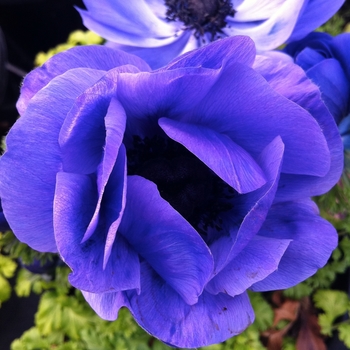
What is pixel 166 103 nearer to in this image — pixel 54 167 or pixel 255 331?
pixel 54 167

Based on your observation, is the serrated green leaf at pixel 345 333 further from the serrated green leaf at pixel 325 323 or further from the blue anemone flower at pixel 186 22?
the blue anemone flower at pixel 186 22

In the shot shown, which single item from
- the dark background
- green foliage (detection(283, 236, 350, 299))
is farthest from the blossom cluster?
the dark background

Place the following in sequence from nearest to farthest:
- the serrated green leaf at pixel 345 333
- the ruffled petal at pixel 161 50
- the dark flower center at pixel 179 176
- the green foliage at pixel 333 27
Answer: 1. the dark flower center at pixel 179 176
2. the ruffled petal at pixel 161 50
3. the serrated green leaf at pixel 345 333
4. the green foliage at pixel 333 27

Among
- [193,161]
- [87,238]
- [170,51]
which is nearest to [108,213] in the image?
[87,238]

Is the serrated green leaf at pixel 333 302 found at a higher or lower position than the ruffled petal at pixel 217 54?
lower

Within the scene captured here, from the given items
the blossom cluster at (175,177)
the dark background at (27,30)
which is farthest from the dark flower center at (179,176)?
the dark background at (27,30)

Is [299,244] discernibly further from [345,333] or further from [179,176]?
[345,333]
